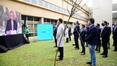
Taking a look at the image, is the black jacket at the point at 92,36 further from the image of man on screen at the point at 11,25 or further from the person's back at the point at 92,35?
the image of man on screen at the point at 11,25

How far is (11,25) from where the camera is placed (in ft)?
47.5

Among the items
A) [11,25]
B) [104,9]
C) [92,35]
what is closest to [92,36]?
[92,35]

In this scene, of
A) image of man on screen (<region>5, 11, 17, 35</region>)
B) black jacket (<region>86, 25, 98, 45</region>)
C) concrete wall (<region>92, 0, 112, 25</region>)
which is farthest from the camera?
concrete wall (<region>92, 0, 112, 25</region>)

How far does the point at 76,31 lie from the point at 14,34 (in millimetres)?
4667

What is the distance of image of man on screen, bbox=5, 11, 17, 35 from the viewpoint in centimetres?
1377

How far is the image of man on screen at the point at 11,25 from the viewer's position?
13775mm

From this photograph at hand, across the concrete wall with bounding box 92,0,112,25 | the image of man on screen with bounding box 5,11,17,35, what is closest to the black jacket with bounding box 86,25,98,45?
the image of man on screen with bounding box 5,11,17,35

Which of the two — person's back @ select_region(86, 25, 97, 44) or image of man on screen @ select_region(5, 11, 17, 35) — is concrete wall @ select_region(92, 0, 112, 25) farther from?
person's back @ select_region(86, 25, 97, 44)

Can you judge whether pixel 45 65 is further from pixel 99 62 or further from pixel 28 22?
pixel 28 22

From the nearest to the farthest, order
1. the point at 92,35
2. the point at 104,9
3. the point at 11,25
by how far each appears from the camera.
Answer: the point at 92,35, the point at 11,25, the point at 104,9

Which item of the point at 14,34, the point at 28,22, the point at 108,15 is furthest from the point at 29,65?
the point at 108,15

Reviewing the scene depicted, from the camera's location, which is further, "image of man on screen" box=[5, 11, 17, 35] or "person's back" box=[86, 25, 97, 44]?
"image of man on screen" box=[5, 11, 17, 35]

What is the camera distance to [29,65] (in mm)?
8062

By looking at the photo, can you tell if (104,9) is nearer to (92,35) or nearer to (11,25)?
(11,25)
